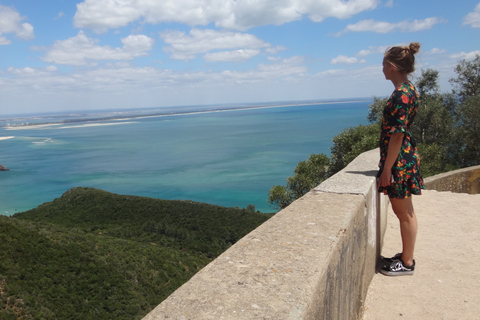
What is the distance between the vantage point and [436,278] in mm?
3328

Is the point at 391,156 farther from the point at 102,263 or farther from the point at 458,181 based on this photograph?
the point at 102,263

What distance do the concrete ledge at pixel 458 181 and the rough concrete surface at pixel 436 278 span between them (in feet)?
9.37

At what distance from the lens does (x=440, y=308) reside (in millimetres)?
2861

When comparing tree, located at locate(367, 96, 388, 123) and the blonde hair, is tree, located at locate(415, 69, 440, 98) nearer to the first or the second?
tree, located at locate(367, 96, 388, 123)

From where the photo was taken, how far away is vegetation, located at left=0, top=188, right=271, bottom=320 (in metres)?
18.8

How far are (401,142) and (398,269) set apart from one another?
1.21m

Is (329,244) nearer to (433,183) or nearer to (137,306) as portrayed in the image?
(433,183)

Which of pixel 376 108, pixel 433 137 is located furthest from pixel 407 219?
pixel 376 108

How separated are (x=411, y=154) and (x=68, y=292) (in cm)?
2168

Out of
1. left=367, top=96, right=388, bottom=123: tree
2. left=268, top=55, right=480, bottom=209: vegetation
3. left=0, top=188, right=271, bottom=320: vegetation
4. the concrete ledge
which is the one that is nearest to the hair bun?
the concrete ledge

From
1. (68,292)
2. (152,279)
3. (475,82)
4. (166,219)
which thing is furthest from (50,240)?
(475,82)

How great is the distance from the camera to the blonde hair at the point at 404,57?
2.99m

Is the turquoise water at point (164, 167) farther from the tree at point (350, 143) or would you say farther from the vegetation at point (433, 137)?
the tree at point (350, 143)

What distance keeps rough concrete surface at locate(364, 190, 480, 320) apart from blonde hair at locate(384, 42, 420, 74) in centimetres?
183
